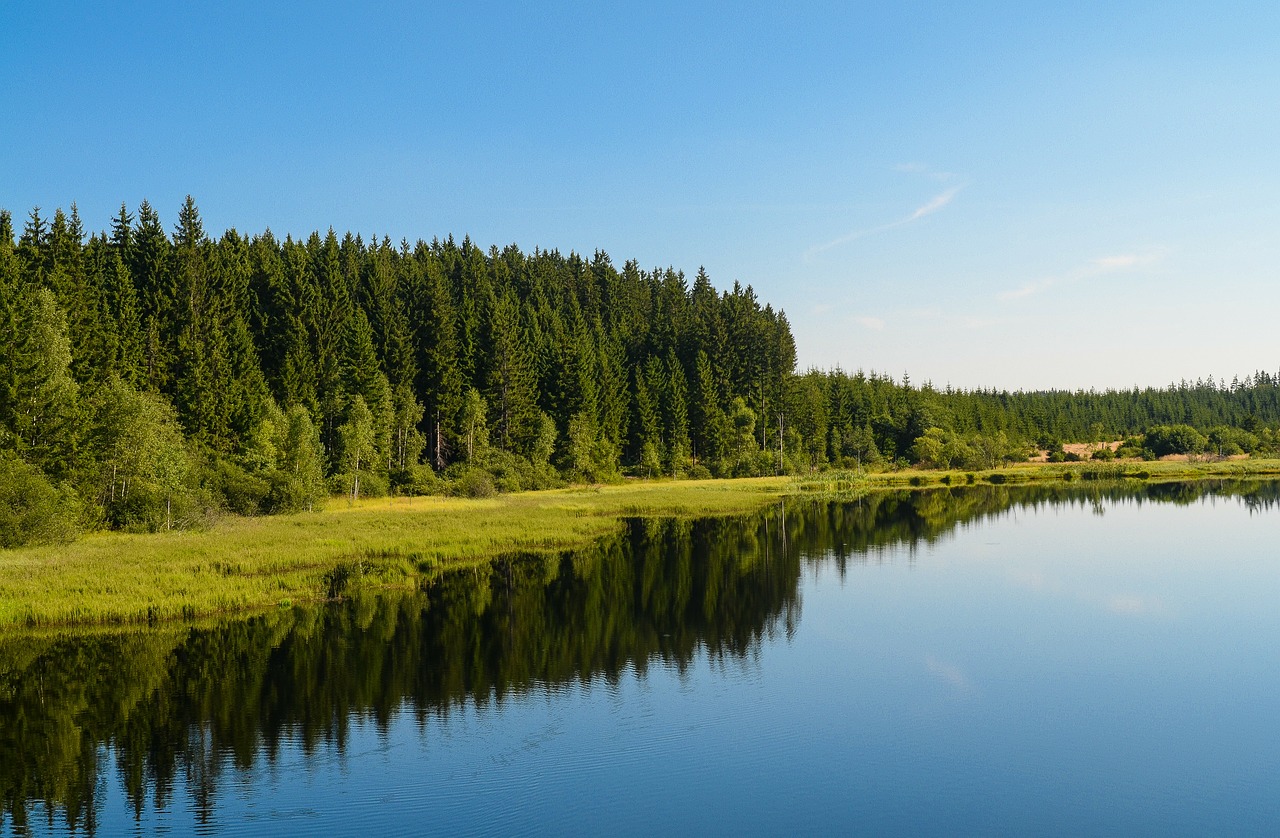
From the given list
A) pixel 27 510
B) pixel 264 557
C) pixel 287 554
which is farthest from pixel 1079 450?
pixel 27 510

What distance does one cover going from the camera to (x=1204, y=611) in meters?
34.5

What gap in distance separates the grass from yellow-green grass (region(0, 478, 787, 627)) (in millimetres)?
48

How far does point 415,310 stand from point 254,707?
86.7 m

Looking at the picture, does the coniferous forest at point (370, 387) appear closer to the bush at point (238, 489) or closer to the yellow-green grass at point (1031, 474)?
the bush at point (238, 489)

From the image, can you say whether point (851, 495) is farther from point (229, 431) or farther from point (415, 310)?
point (229, 431)

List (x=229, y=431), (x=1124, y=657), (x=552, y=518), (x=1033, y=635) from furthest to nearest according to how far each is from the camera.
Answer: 1. (x=229, y=431)
2. (x=552, y=518)
3. (x=1033, y=635)
4. (x=1124, y=657)

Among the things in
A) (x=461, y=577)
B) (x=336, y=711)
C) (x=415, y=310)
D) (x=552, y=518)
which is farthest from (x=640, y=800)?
(x=415, y=310)

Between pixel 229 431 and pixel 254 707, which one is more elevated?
pixel 229 431

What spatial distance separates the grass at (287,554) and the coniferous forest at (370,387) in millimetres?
4652

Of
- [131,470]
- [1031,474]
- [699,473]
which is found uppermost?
[131,470]

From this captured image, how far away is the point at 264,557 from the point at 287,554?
128 centimetres

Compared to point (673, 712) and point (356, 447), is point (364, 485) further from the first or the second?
point (673, 712)

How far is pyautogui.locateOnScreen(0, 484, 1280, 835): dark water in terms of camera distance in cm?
1719

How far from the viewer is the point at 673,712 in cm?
2288
